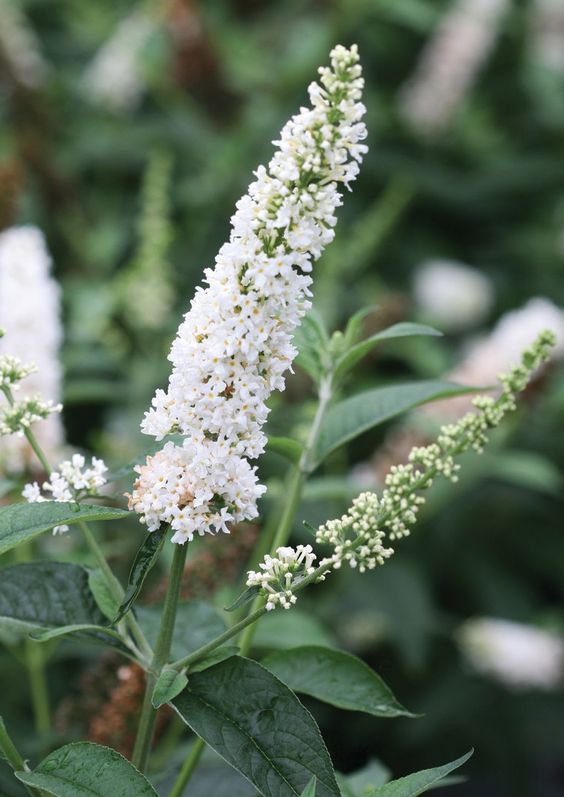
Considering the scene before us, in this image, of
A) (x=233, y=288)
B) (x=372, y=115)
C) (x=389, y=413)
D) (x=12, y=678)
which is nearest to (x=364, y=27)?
(x=372, y=115)

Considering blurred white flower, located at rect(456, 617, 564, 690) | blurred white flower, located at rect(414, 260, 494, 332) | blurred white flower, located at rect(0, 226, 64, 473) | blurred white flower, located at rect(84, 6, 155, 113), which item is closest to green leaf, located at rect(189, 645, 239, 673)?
blurred white flower, located at rect(0, 226, 64, 473)

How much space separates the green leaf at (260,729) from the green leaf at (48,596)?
0.71 ft

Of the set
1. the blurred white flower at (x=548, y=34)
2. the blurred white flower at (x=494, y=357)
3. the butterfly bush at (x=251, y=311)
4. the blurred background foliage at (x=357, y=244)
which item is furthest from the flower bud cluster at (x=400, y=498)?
the blurred white flower at (x=548, y=34)

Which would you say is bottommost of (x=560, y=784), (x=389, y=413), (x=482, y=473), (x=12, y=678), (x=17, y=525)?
(x=560, y=784)

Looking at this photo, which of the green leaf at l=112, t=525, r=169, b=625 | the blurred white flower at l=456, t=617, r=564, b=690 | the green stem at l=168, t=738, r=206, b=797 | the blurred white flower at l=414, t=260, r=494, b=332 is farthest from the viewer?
the blurred white flower at l=414, t=260, r=494, b=332

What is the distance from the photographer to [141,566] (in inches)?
51.1

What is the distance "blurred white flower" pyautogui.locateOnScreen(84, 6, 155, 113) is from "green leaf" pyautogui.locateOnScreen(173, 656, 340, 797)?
4426 mm

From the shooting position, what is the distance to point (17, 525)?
129cm

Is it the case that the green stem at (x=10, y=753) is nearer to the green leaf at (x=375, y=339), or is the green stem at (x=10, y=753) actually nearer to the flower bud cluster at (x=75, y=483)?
the flower bud cluster at (x=75, y=483)

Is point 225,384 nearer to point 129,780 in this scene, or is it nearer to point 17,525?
point 17,525

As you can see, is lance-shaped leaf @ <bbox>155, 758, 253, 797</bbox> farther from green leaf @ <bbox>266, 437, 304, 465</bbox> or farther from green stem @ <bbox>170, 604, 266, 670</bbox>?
green leaf @ <bbox>266, 437, 304, 465</bbox>

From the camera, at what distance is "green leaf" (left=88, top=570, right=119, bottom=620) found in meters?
1.44

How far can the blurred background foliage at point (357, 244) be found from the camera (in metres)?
3.55

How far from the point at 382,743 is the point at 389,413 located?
7.98 ft
